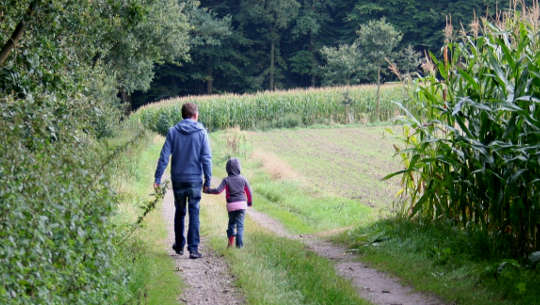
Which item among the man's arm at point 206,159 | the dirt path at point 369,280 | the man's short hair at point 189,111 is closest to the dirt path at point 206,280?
the man's arm at point 206,159

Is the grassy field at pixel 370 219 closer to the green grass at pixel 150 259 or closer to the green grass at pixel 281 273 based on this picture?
the green grass at pixel 281 273

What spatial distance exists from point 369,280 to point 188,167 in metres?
2.72

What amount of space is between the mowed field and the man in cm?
353

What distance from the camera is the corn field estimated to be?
40.5 meters

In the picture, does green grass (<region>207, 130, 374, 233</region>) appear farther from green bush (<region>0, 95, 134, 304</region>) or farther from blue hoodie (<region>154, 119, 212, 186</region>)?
green bush (<region>0, 95, 134, 304</region>)

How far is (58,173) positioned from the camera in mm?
5633

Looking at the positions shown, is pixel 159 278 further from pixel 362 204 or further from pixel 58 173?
pixel 362 204

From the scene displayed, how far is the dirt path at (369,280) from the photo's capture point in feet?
22.7

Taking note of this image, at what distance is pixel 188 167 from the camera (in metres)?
8.08

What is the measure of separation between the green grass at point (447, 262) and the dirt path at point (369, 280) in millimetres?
160

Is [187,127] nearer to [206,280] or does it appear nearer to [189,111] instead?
[189,111]

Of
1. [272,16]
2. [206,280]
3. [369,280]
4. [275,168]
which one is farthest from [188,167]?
[272,16]

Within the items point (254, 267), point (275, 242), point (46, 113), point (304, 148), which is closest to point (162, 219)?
point (275, 242)

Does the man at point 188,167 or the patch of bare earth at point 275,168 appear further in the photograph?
the patch of bare earth at point 275,168
